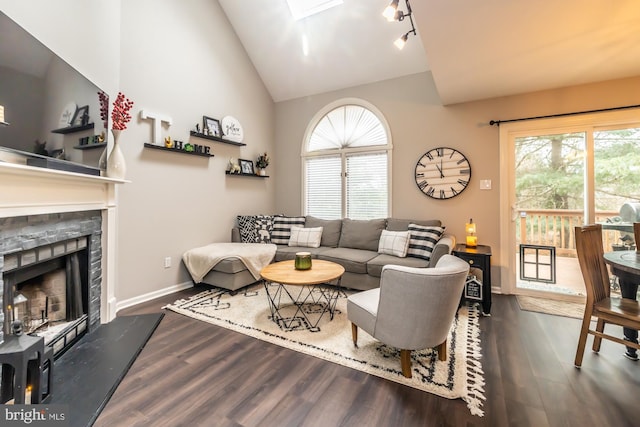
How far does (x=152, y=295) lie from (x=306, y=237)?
2.05 metres

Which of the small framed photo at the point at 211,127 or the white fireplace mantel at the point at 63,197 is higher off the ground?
the small framed photo at the point at 211,127

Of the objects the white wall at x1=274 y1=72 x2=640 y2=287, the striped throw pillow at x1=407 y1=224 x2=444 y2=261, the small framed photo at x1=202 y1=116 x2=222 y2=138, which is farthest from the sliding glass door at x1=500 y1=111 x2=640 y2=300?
the small framed photo at x1=202 y1=116 x2=222 y2=138

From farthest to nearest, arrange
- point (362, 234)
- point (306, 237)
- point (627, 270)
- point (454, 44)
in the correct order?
1. point (306, 237)
2. point (362, 234)
3. point (454, 44)
4. point (627, 270)

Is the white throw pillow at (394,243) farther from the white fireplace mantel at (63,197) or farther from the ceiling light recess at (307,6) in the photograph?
the ceiling light recess at (307,6)

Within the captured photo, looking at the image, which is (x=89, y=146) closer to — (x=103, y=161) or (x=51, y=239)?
(x=103, y=161)

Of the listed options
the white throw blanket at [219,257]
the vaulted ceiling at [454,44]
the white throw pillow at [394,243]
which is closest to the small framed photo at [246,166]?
the white throw blanket at [219,257]

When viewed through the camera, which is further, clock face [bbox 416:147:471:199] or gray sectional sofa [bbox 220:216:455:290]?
clock face [bbox 416:147:471:199]

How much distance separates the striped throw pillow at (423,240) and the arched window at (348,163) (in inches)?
30.5

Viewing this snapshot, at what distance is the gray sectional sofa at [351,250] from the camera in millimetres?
3207

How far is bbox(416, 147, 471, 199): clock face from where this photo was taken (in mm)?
3631

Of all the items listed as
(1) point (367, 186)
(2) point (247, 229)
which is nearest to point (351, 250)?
(1) point (367, 186)

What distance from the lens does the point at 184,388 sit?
1.68 m

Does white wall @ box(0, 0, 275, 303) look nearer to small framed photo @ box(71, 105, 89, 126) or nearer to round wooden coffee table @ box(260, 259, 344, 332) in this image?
small framed photo @ box(71, 105, 89, 126)

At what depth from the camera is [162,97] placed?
3273mm
